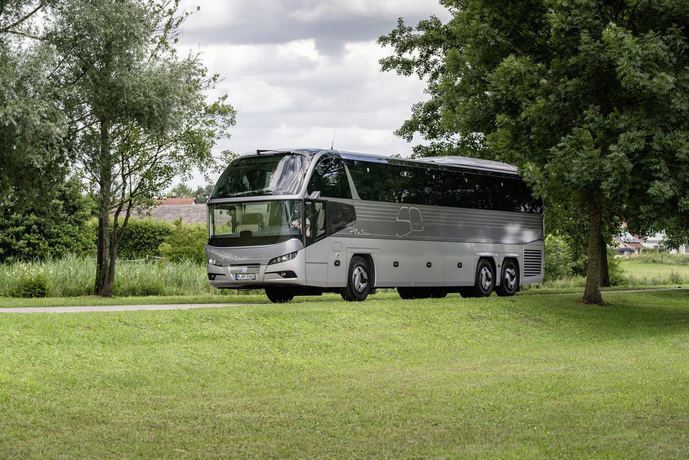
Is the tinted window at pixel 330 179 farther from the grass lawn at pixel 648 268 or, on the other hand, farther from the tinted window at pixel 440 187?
the grass lawn at pixel 648 268

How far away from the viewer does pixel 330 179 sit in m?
23.1

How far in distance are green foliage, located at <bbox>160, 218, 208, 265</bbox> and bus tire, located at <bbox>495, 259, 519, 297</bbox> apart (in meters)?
14.8

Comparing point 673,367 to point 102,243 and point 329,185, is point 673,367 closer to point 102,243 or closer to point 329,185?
point 329,185

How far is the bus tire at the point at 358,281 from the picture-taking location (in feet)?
77.3

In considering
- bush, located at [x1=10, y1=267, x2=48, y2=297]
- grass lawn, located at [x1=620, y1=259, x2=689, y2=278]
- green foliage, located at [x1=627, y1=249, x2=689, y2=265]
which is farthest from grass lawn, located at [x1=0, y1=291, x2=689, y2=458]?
green foliage, located at [x1=627, y1=249, x2=689, y2=265]

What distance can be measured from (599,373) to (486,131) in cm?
1436

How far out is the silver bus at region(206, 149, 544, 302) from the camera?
22.2 meters

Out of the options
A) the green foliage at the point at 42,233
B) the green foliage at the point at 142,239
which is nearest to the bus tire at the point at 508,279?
the green foliage at the point at 42,233

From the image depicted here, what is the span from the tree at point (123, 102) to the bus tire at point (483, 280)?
9.55 m

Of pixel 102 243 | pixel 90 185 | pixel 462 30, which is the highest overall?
pixel 462 30

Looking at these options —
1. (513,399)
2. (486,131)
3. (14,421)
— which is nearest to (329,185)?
(486,131)

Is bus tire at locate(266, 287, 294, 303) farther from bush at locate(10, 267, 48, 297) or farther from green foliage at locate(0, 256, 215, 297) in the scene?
bush at locate(10, 267, 48, 297)

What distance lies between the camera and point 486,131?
90.2 ft

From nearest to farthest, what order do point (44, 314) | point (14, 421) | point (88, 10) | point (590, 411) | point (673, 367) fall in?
point (14, 421) → point (590, 411) → point (673, 367) → point (44, 314) → point (88, 10)
